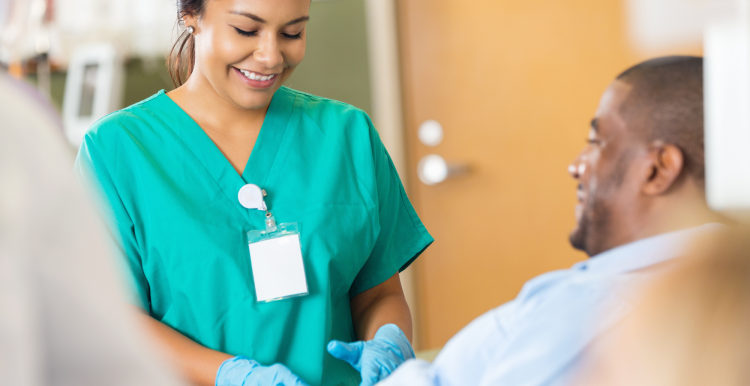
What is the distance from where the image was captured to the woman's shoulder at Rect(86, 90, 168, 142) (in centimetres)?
74

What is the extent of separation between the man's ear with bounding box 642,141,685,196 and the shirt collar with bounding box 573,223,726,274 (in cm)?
4

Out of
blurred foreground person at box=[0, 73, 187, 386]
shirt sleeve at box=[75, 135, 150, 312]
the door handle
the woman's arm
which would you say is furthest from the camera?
the door handle

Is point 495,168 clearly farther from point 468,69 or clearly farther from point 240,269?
point 240,269

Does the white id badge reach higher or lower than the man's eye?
lower

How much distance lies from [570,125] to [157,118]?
2.59 feet

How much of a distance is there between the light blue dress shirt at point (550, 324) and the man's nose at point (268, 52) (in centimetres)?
38

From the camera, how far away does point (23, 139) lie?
22 centimetres

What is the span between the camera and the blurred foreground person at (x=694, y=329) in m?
0.47

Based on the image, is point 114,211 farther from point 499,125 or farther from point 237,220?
point 499,125

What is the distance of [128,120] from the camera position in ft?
2.54

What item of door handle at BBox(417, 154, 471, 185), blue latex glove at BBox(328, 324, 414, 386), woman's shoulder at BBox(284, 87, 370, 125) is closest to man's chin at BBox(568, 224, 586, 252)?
blue latex glove at BBox(328, 324, 414, 386)

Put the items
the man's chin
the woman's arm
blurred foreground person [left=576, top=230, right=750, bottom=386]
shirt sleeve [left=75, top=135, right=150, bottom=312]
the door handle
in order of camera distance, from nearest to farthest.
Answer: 1. blurred foreground person [left=576, top=230, right=750, bottom=386]
2. the man's chin
3. shirt sleeve [left=75, top=135, right=150, bottom=312]
4. the woman's arm
5. the door handle

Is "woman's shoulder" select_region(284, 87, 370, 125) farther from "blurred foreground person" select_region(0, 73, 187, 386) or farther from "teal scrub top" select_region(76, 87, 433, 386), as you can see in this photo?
"blurred foreground person" select_region(0, 73, 187, 386)

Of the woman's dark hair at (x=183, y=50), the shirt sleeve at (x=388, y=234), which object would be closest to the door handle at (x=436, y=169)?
the shirt sleeve at (x=388, y=234)
